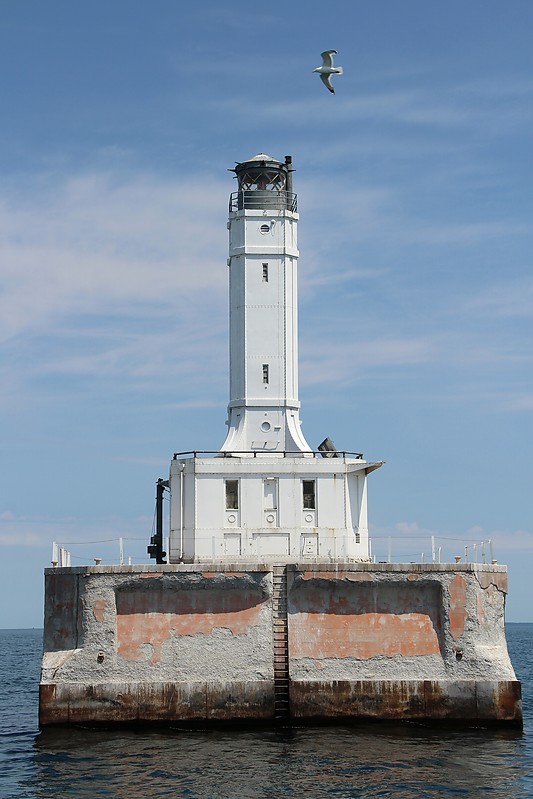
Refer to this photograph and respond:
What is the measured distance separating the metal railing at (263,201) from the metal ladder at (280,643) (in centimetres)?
1533

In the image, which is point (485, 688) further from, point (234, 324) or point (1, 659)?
point (1, 659)

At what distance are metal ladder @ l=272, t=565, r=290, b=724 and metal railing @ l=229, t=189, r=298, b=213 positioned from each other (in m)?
15.3

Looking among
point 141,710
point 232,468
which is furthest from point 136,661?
point 232,468

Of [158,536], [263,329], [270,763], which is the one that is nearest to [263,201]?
[263,329]

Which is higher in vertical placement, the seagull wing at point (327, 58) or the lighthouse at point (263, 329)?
the seagull wing at point (327, 58)

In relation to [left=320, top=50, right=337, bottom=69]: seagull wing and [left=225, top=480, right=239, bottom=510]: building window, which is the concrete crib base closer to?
[left=225, top=480, right=239, bottom=510]: building window

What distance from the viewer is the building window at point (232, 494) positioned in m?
39.2

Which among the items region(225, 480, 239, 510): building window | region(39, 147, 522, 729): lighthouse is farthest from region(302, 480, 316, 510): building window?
region(39, 147, 522, 729): lighthouse

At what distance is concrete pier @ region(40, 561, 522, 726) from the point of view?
110ft

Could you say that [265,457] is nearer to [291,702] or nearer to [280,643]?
[280,643]

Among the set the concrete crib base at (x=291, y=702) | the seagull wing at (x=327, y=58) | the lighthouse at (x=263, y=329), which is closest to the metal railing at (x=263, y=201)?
the lighthouse at (x=263, y=329)

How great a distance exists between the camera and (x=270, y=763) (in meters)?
28.3

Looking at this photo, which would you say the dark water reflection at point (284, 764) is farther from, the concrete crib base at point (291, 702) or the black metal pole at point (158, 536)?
the black metal pole at point (158, 536)

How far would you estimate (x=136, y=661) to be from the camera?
1340 inches
